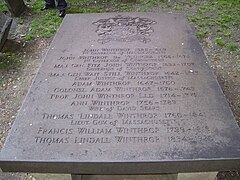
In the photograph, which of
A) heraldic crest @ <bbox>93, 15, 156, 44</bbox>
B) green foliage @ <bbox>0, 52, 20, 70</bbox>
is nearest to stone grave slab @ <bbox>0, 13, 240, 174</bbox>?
heraldic crest @ <bbox>93, 15, 156, 44</bbox>

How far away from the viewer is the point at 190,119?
6.93 feet

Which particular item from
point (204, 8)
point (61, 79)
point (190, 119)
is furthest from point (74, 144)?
point (204, 8)

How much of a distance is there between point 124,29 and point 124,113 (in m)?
1.45

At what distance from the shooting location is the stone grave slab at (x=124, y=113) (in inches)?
73.6

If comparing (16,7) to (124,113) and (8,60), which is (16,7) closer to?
(8,60)

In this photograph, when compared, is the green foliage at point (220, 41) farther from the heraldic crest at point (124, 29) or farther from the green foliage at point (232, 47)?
the heraldic crest at point (124, 29)

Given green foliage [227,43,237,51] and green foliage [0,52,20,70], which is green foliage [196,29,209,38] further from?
green foliage [0,52,20,70]

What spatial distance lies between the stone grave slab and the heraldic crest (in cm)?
2

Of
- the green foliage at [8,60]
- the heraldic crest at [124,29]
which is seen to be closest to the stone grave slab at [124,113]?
the heraldic crest at [124,29]

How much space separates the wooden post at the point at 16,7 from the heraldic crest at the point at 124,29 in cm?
260

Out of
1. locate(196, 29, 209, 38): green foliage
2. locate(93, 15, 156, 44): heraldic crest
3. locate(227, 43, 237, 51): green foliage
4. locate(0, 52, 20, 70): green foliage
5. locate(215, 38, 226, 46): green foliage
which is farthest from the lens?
locate(196, 29, 209, 38): green foliage

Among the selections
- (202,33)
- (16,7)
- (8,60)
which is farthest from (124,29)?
(16,7)

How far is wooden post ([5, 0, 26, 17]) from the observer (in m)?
5.07

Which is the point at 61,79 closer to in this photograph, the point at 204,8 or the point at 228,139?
the point at 228,139
